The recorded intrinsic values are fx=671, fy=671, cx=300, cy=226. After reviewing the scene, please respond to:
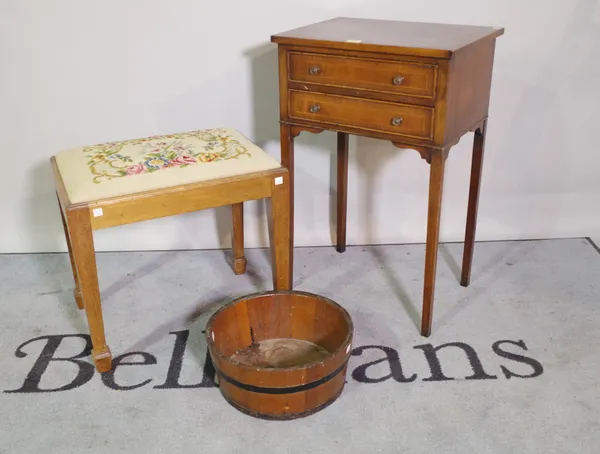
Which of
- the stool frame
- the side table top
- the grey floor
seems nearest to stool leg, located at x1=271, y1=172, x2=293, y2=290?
the stool frame

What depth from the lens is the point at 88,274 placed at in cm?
148

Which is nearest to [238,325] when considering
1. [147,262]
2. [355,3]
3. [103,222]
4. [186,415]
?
[186,415]

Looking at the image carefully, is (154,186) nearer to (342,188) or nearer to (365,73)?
(365,73)

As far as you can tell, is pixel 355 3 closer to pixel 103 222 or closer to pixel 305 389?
pixel 103 222

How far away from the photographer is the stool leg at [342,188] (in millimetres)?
2019

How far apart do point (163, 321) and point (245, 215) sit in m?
0.52

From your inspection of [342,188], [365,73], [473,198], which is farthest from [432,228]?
[342,188]

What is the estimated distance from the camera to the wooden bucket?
4.49 feet

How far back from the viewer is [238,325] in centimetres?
162

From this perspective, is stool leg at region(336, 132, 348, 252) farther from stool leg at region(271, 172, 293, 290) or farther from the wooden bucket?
the wooden bucket

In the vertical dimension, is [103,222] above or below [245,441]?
above

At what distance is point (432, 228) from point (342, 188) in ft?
1.75

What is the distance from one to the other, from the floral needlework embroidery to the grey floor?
45cm

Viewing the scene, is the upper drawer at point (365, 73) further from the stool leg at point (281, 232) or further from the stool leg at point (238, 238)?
the stool leg at point (238, 238)
